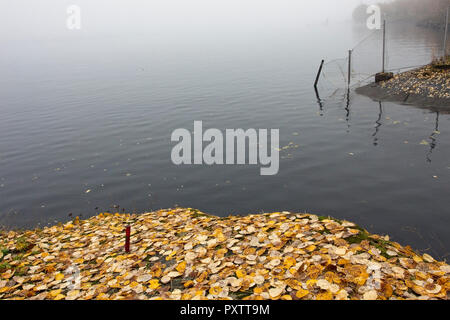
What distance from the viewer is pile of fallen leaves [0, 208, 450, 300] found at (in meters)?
5.99

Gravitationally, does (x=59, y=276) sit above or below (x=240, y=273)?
below

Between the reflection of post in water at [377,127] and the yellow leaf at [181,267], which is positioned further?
the reflection of post in water at [377,127]

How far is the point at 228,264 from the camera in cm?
722

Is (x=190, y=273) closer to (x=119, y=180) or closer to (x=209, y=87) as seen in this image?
(x=119, y=180)

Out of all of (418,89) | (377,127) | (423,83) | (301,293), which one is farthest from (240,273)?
(423,83)

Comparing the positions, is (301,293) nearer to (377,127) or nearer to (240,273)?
(240,273)

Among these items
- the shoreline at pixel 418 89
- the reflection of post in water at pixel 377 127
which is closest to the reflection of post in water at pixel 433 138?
the reflection of post in water at pixel 377 127

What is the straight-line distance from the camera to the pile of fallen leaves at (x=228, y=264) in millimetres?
5992

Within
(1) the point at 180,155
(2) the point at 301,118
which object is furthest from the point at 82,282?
(2) the point at 301,118

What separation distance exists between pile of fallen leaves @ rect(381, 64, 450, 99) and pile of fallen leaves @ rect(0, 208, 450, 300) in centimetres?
2119

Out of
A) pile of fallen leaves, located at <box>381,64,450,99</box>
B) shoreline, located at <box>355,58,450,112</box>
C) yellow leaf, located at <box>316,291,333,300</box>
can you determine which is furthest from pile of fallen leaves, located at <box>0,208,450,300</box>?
pile of fallen leaves, located at <box>381,64,450,99</box>

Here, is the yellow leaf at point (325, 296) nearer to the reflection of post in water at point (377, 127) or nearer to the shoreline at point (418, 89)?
the reflection of post in water at point (377, 127)

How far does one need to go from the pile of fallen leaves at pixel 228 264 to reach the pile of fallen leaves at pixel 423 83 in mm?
21187

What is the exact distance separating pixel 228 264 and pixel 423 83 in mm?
25778
